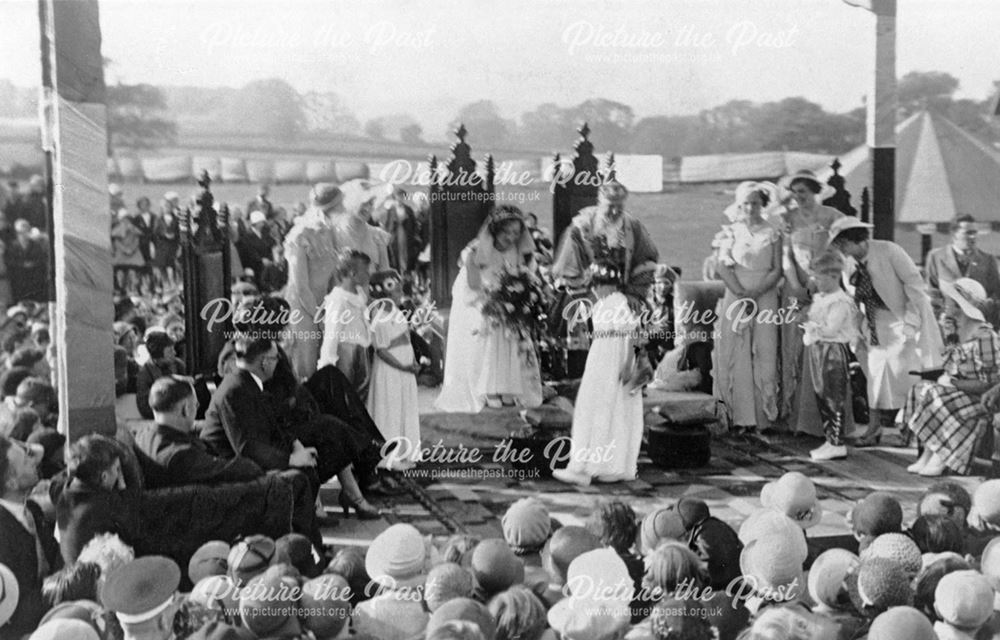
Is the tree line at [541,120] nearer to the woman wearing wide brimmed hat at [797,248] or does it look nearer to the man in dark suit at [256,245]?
the woman wearing wide brimmed hat at [797,248]

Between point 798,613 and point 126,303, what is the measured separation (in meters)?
3.38

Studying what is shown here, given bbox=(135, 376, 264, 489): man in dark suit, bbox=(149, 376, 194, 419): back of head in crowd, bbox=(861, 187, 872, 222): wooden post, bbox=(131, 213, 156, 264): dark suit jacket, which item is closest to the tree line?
bbox=(861, 187, 872, 222): wooden post

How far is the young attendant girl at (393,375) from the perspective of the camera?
216 inches

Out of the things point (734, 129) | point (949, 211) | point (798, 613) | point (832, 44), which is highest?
point (832, 44)

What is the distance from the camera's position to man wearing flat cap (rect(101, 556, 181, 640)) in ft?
15.7

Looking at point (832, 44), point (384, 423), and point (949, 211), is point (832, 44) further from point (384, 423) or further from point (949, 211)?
point (384, 423)

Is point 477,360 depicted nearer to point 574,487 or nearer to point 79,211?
point 574,487

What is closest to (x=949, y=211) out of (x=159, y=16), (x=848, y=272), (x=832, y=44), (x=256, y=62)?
(x=848, y=272)

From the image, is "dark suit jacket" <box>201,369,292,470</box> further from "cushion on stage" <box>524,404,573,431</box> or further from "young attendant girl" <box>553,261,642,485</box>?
"young attendant girl" <box>553,261,642,485</box>

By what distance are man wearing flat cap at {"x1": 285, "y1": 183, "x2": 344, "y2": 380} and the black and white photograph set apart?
16 millimetres

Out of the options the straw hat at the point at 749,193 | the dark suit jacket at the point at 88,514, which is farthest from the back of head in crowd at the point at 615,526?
the dark suit jacket at the point at 88,514

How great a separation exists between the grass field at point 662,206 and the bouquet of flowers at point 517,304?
30 cm

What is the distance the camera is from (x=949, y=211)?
5711 millimetres

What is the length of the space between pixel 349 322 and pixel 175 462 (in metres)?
1.03
